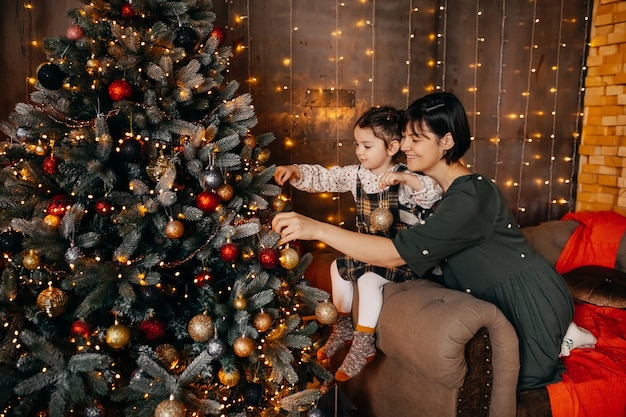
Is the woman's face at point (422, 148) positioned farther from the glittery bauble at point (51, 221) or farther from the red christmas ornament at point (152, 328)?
the glittery bauble at point (51, 221)

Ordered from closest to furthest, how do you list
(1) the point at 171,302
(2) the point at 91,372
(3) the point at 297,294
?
1. (2) the point at 91,372
2. (1) the point at 171,302
3. (3) the point at 297,294

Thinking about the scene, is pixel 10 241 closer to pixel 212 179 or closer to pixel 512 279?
pixel 212 179

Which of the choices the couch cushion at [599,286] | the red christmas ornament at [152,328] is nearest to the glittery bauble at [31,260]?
the red christmas ornament at [152,328]

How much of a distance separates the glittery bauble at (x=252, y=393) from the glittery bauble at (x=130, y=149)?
2.88 feet

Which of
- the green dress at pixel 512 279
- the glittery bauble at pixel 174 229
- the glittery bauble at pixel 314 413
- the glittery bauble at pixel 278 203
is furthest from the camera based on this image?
the glittery bauble at pixel 278 203

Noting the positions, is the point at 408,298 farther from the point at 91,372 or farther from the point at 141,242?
the point at 91,372

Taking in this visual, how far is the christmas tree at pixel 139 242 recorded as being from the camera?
159cm

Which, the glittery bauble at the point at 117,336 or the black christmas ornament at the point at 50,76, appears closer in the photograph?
the glittery bauble at the point at 117,336

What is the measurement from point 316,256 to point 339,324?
2.84ft

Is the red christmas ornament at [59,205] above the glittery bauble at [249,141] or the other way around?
the other way around

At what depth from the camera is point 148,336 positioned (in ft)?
5.53

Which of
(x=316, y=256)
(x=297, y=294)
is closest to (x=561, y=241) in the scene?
(x=316, y=256)

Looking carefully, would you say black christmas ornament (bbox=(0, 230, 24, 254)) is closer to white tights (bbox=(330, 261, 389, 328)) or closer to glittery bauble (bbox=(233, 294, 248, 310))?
glittery bauble (bbox=(233, 294, 248, 310))

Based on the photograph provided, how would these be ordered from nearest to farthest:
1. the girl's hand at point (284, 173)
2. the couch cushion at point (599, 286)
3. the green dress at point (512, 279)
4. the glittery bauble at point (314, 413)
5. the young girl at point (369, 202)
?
the glittery bauble at point (314, 413), the green dress at point (512, 279), the young girl at point (369, 202), the girl's hand at point (284, 173), the couch cushion at point (599, 286)
